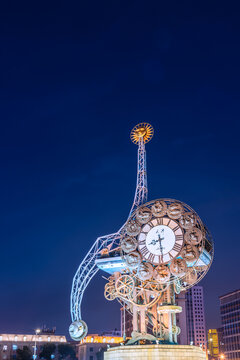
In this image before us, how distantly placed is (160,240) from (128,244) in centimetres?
302

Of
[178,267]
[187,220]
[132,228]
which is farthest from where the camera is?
[132,228]

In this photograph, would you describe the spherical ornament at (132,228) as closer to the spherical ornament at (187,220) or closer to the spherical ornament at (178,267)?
the spherical ornament at (187,220)

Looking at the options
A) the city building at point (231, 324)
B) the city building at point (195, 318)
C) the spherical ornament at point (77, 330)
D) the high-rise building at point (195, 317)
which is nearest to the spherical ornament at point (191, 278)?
the spherical ornament at point (77, 330)

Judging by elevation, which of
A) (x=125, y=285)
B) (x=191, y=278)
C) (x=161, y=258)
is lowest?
(x=125, y=285)

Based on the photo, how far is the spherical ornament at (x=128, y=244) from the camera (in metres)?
36.3

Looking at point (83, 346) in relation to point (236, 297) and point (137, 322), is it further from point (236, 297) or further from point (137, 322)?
point (137, 322)

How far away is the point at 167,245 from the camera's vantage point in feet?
115

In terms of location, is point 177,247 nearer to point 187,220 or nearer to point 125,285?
point 187,220

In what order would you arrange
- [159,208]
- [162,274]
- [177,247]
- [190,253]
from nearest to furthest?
1. [190,253]
2. [162,274]
3. [177,247]
4. [159,208]

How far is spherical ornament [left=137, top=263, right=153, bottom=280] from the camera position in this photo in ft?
113

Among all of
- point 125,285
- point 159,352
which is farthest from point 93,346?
point 159,352

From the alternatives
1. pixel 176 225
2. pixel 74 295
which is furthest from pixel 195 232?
pixel 74 295

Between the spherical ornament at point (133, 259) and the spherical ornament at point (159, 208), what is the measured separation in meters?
3.96

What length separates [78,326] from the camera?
41.1 m
